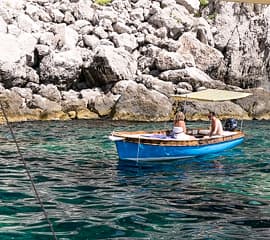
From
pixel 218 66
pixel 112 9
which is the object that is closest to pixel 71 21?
pixel 112 9

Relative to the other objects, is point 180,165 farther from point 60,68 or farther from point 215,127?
point 60,68

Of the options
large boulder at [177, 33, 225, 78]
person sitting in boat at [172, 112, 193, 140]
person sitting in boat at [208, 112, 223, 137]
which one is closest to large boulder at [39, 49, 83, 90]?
large boulder at [177, 33, 225, 78]

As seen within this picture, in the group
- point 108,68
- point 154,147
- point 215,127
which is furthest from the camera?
point 108,68

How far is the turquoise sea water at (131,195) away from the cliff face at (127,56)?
45.7ft

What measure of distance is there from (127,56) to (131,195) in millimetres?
29718

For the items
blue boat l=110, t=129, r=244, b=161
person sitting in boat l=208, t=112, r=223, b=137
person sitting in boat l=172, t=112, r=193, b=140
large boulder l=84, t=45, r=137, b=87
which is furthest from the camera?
large boulder l=84, t=45, r=137, b=87

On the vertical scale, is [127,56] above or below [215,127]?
above

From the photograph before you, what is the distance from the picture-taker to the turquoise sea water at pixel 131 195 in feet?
35.8

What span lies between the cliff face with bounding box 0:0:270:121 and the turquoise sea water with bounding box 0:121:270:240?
1392 centimetres

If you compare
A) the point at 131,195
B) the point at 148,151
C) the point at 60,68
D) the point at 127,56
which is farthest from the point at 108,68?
the point at 131,195

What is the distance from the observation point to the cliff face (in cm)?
3844

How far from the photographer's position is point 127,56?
4303cm

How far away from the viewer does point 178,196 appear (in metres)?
14.1

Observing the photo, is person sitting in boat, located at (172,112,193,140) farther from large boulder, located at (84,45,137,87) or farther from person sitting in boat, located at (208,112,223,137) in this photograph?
large boulder, located at (84,45,137,87)
